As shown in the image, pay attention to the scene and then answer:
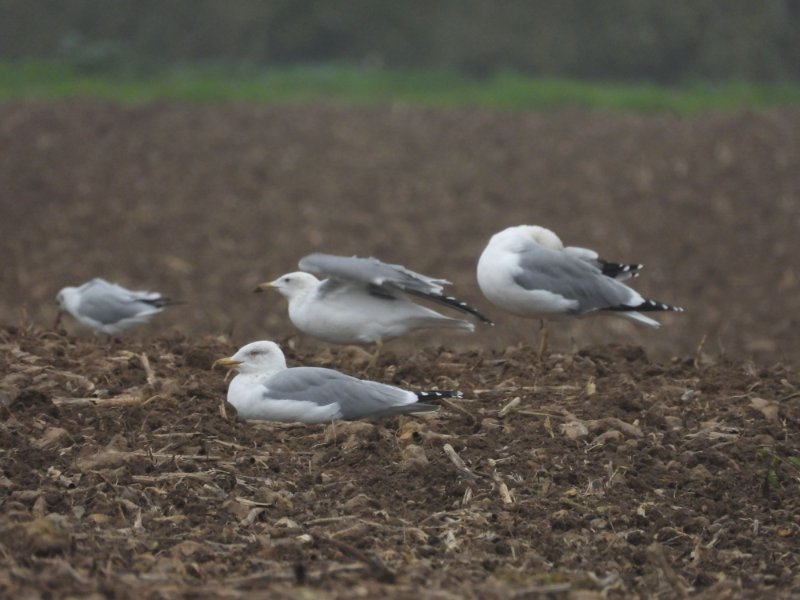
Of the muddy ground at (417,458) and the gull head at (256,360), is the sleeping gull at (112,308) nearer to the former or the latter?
the muddy ground at (417,458)

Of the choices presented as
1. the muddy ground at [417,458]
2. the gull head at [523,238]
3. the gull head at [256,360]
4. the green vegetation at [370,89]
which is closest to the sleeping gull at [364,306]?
the muddy ground at [417,458]

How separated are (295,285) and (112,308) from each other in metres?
2.66

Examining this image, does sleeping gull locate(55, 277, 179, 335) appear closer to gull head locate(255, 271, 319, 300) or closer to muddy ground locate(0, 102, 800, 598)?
muddy ground locate(0, 102, 800, 598)

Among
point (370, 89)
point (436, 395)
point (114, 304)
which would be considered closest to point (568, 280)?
point (436, 395)

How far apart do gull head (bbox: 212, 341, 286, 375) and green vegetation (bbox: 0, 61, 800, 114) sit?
17753 mm

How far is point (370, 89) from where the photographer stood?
27078 mm

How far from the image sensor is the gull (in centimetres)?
867

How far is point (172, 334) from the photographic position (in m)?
9.18

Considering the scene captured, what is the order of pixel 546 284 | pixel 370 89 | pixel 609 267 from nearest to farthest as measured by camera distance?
1. pixel 546 284
2. pixel 609 267
3. pixel 370 89

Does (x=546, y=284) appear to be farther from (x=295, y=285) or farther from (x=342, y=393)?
(x=342, y=393)

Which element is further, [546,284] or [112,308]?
[112,308]

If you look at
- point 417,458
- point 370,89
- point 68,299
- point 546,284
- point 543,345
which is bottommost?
point 370,89

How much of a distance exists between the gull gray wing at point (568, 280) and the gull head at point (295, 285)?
50.3 inches

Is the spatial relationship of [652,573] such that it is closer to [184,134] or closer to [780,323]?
[780,323]
